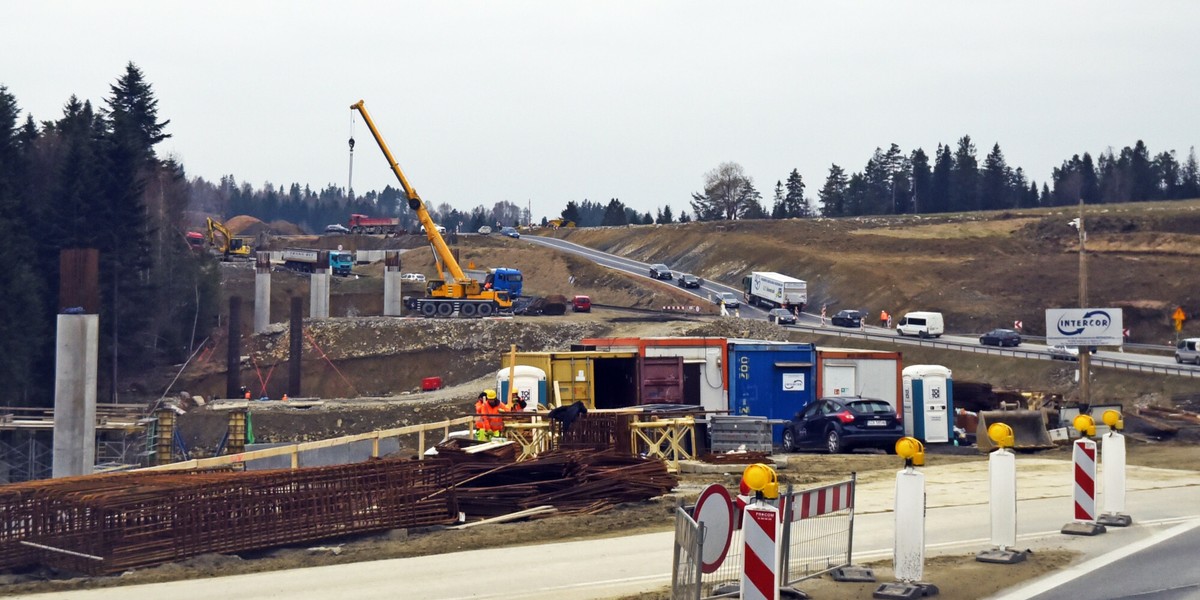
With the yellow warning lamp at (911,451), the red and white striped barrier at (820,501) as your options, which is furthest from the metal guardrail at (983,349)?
the yellow warning lamp at (911,451)

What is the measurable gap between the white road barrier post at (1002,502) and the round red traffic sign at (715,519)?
411cm

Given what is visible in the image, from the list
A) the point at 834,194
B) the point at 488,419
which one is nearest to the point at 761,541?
the point at 488,419

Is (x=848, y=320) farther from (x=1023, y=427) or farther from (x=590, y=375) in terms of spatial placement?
(x=590, y=375)

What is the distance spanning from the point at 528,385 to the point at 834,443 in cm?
741

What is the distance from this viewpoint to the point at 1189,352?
59062 mm

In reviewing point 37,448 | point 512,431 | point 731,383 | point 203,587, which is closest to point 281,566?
point 203,587

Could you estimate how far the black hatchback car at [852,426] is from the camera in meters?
27.3

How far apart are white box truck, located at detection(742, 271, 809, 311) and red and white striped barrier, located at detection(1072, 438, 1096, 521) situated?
68526mm

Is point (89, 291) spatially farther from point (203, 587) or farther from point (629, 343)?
point (203, 587)

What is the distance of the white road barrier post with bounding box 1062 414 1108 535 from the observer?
15.2 m

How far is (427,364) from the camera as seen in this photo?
68312 millimetres

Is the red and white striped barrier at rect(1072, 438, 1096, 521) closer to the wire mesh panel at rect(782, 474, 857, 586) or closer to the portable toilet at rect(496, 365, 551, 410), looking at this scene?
the wire mesh panel at rect(782, 474, 857, 586)

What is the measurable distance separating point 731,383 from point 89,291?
19034mm

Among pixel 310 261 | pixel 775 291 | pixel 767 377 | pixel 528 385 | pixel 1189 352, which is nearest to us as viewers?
pixel 528 385
